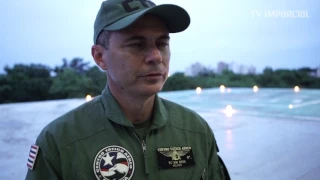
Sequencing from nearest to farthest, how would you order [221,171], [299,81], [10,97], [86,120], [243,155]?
1. [86,120]
2. [221,171]
3. [243,155]
4. [10,97]
5. [299,81]

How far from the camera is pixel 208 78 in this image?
44.9 ft

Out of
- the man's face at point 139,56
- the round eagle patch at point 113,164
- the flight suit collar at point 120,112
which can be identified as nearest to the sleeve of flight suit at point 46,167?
the round eagle patch at point 113,164

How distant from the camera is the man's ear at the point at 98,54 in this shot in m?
1.12

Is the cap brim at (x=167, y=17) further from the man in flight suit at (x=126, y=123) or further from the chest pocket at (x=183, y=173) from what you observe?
the chest pocket at (x=183, y=173)

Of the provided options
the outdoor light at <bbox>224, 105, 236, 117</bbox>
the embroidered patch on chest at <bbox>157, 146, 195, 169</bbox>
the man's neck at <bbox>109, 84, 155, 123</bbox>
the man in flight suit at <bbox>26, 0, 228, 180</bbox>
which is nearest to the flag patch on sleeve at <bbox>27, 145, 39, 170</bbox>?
the man in flight suit at <bbox>26, 0, 228, 180</bbox>

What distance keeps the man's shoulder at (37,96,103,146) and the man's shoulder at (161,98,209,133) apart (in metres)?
0.32

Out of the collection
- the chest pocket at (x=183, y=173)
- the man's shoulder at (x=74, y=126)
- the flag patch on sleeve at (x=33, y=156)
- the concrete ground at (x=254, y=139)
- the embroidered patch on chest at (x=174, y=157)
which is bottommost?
the concrete ground at (x=254, y=139)

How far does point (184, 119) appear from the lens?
1295mm

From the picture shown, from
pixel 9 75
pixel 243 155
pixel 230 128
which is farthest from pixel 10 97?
pixel 243 155

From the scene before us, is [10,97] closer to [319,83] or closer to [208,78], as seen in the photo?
[208,78]

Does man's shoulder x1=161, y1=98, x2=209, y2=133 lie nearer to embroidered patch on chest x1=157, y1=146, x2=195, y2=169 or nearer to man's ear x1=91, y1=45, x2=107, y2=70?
embroidered patch on chest x1=157, y1=146, x2=195, y2=169

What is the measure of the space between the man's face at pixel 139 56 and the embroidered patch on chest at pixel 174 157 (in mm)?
261

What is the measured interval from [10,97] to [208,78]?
870cm

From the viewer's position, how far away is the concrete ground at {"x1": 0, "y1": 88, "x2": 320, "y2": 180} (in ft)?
7.49
